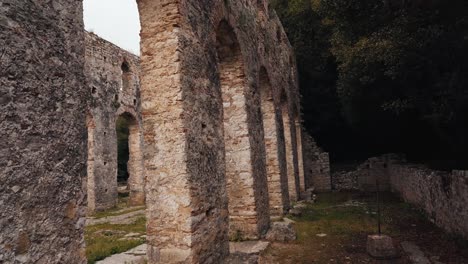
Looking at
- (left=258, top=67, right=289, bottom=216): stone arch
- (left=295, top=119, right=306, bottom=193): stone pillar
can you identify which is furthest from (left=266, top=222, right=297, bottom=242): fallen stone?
(left=295, top=119, right=306, bottom=193): stone pillar

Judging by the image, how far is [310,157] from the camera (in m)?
17.2

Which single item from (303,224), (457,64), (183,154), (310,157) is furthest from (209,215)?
(310,157)

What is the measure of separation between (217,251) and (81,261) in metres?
2.47

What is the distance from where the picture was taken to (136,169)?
14203mm

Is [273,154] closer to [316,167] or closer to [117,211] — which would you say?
[117,211]

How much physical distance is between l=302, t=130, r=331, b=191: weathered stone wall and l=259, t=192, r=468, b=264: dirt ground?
6680mm

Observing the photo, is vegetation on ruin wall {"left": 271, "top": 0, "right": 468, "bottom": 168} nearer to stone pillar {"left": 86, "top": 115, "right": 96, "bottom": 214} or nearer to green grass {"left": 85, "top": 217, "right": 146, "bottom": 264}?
green grass {"left": 85, "top": 217, "right": 146, "bottom": 264}

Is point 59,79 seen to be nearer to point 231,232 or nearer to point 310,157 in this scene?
→ point 231,232

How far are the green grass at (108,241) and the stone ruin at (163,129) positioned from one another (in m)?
1.74

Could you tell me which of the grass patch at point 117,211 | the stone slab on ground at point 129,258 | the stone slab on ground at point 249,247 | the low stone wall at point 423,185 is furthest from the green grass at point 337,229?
the grass patch at point 117,211

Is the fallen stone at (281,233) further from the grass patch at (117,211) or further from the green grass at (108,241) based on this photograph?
the grass patch at (117,211)

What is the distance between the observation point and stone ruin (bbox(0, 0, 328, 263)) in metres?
2.18

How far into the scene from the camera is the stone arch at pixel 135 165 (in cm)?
1402

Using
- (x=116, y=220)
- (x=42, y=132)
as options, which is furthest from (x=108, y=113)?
(x=42, y=132)
